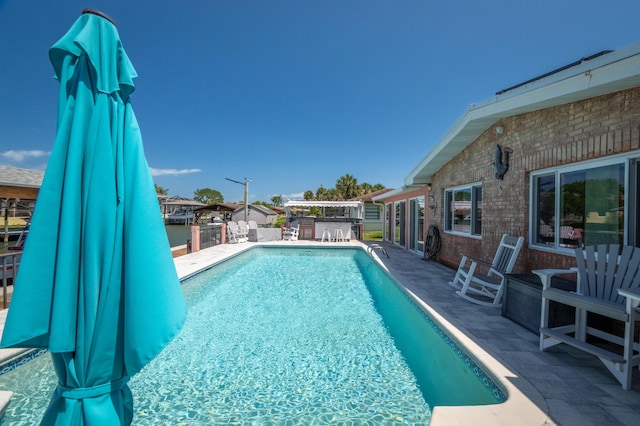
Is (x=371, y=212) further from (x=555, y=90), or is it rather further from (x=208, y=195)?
(x=208, y=195)

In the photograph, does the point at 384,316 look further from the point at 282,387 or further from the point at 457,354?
the point at 282,387

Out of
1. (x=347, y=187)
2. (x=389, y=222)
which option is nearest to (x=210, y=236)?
(x=389, y=222)

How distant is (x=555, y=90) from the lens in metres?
4.70

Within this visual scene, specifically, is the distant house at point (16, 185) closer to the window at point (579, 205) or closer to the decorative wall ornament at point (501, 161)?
the decorative wall ornament at point (501, 161)

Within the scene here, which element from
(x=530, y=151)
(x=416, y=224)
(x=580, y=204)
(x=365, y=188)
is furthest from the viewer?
(x=365, y=188)

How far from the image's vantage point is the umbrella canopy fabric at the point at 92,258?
1.40 m

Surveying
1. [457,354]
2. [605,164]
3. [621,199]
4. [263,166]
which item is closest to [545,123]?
[605,164]

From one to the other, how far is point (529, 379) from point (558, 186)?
13.0 ft

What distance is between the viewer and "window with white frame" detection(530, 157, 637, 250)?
4258mm

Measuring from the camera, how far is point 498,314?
5.18 metres

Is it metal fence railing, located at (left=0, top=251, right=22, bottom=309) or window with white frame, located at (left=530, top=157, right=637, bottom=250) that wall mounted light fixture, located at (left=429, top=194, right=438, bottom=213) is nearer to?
window with white frame, located at (left=530, top=157, right=637, bottom=250)

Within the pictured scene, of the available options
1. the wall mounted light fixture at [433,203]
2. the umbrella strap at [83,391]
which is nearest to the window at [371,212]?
the wall mounted light fixture at [433,203]

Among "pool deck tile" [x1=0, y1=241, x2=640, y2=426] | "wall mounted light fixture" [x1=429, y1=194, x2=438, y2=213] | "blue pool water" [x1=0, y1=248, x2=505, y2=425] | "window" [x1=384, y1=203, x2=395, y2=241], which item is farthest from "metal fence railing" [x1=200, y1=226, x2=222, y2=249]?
"wall mounted light fixture" [x1=429, y1=194, x2=438, y2=213]

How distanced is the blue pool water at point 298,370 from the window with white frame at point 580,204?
3.01 metres
